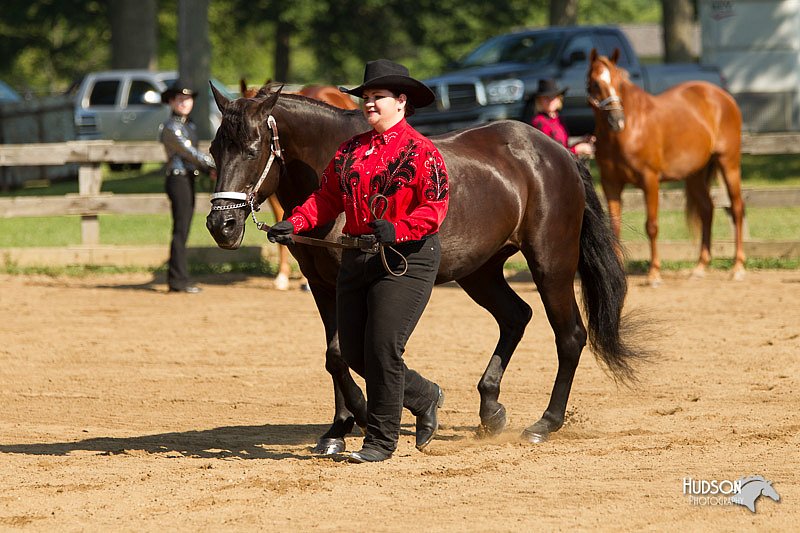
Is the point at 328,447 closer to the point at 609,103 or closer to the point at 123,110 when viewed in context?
the point at 609,103

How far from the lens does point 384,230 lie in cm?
525

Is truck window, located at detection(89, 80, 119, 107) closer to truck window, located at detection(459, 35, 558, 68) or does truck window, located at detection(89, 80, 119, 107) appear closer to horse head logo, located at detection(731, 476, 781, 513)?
truck window, located at detection(459, 35, 558, 68)

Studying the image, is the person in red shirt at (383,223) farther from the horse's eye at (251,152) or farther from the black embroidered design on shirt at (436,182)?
the horse's eye at (251,152)

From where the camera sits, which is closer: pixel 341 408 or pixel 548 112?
pixel 341 408

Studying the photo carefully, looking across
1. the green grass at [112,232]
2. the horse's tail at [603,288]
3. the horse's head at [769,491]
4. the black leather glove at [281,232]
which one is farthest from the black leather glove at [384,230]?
the green grass at [112,232]

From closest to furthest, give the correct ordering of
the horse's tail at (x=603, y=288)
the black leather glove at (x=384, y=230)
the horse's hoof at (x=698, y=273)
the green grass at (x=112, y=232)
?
1. the black leather glove at (x=384, y=230)
2. the horse's tail at (x=603, y=288)
3. the horse's hoof at (x=698, y=273)
4. the green grass at (x=112, y=232)

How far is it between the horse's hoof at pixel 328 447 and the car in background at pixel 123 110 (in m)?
22.0

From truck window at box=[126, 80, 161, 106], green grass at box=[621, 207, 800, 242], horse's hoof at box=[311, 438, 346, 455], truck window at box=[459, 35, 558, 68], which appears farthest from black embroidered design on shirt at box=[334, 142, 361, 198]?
truck window at box=[126, 80, 161, 106]

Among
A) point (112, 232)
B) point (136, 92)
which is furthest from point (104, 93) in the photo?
point (112, 232)

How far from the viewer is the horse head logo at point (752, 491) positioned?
4.90 metres

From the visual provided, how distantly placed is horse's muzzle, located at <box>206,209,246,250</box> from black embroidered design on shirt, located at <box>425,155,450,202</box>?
917 millimetres

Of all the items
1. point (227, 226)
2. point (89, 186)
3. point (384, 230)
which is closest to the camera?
point (384, 230)

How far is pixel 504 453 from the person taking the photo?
610 cm

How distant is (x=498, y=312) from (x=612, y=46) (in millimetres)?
15704
